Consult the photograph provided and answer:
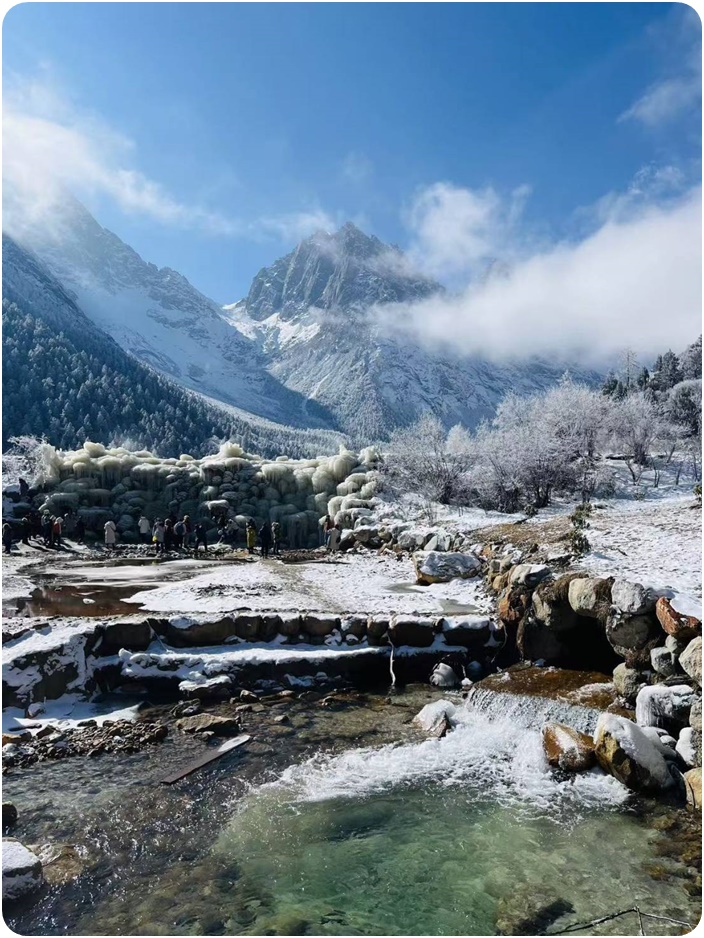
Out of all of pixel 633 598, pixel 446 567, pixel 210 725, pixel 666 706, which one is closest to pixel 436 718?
pixel 666 706

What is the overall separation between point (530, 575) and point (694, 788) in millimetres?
5390

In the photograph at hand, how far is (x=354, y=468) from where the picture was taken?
105 feet

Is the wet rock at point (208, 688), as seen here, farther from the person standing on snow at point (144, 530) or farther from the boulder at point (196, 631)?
the person standing on snow at point (144, 530)

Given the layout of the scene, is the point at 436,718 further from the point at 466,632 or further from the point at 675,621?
the point at 675,621

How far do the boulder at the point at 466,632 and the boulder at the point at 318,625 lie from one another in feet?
7.62

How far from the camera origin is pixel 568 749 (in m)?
7.33

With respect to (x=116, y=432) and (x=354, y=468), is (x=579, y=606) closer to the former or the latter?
(x=354, y=468)

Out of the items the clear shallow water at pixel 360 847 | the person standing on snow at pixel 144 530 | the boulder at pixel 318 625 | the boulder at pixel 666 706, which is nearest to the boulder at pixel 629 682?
the boulder at pixel 666 706

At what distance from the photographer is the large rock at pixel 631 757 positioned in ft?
21.7

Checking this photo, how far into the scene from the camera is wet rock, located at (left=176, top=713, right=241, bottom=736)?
27.8 feet

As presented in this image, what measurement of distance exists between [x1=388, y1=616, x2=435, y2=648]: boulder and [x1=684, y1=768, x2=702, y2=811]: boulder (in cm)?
527

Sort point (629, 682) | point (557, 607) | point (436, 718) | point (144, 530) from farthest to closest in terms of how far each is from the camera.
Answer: point (144, 530) < point (557, 607) < point (436, 718) < point (629, 682)

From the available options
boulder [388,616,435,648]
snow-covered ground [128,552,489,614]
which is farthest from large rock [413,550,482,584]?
Answer: boulder [388,616,435,648]

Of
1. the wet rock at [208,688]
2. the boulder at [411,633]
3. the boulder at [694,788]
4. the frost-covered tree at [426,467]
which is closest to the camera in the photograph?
the boulder at [694,788]
